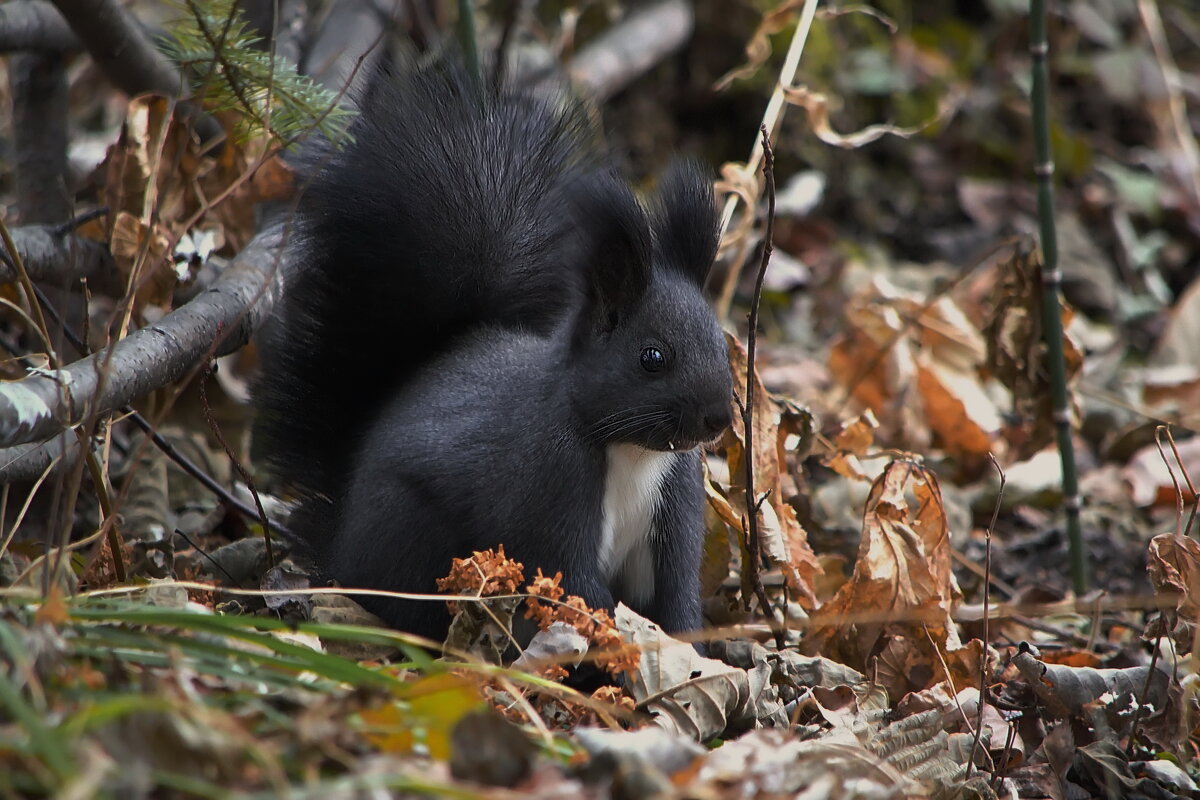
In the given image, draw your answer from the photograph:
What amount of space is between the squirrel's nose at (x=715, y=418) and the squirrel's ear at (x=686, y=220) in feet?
1.00

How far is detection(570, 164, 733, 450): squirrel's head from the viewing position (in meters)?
2.31

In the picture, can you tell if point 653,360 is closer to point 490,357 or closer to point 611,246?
point 611,246

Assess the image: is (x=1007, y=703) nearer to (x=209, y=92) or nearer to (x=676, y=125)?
(x=209, y=92)

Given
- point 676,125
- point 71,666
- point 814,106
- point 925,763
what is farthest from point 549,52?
point 71,666

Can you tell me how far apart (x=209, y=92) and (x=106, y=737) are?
1.46 meters

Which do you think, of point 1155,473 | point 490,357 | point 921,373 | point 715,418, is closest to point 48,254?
point 490,357

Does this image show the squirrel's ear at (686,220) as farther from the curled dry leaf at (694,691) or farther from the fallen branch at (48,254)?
the fallen branch at (48,254)

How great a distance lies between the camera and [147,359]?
215cm

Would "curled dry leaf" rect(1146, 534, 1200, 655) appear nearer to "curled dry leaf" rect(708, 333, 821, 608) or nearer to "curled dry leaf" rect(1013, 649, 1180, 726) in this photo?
"curled dry leaf" rect(1013, 649, 1180, 726)

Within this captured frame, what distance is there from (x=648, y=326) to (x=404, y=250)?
555 mm

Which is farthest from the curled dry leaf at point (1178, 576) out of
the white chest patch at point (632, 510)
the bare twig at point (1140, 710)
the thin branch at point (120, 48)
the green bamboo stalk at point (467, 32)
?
the thin branch at point (120, 48)

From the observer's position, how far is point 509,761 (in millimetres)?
1363

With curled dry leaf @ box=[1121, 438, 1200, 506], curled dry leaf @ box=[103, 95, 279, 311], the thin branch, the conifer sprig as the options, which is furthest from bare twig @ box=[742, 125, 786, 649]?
curled dry leaf @ box=[1121, 438, 1200, 506]

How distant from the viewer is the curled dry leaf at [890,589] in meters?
2.47
